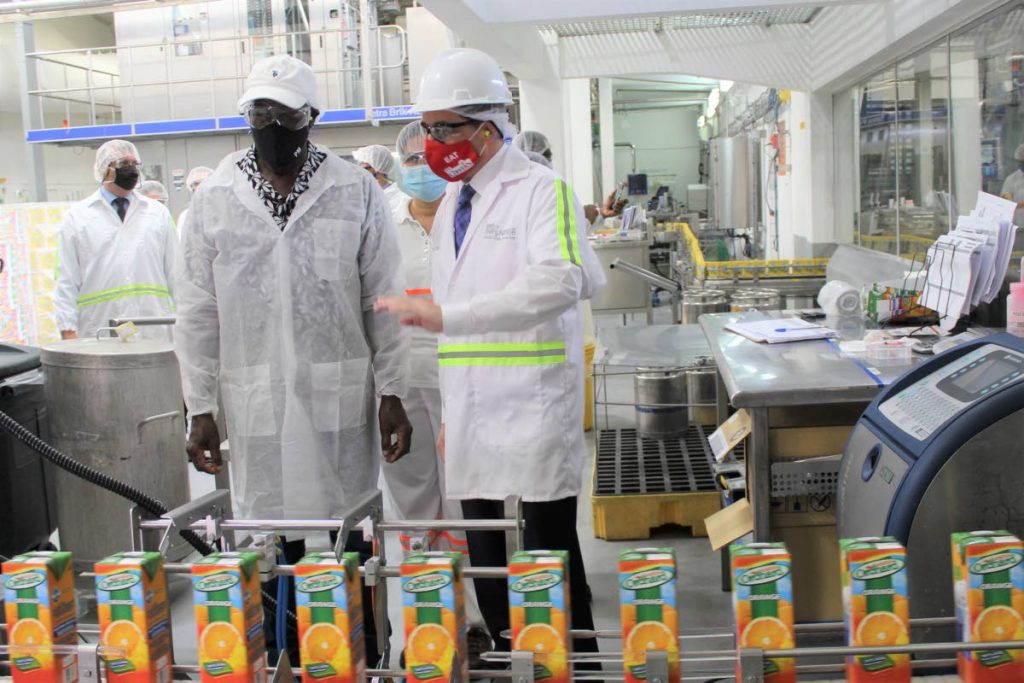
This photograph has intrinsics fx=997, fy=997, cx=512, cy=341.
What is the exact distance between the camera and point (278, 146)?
7.34ft

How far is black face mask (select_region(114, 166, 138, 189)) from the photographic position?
15.5 feet

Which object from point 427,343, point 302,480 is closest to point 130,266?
point 427,343

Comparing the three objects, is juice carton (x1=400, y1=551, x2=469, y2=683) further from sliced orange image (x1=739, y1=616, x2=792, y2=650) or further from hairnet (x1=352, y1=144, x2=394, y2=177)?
hairnet (x1=352, y1=144, x2=394, y2=177)

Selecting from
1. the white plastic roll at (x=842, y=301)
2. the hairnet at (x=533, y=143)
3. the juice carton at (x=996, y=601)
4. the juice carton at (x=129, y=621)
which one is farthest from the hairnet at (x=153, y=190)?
the juice carton at (x=996, y=601)

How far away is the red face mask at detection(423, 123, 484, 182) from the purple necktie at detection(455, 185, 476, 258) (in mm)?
74

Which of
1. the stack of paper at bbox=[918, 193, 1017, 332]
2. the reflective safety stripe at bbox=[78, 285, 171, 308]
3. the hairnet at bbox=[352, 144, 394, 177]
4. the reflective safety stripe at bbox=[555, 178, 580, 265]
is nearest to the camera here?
the reflective safety stripe at bbox=[555, 178, 580, 265]

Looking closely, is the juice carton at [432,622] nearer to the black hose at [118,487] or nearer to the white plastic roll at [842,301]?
the black hose at [118,487]

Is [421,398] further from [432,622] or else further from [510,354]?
[432,622]

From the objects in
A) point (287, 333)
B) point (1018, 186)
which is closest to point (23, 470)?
point (287, 333)

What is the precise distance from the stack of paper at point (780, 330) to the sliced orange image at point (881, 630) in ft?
6.10

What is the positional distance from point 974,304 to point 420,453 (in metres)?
1.60

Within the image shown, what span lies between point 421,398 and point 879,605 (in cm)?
181

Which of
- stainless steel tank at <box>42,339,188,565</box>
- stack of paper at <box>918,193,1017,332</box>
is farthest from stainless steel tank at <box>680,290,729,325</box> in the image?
stainless steel tank at <box>42,339,188,565</box>

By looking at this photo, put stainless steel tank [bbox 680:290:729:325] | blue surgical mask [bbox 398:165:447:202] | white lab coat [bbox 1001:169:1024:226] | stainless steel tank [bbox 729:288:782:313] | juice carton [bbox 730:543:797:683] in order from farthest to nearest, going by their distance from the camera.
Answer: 1. stainless steel tank [bbox 680:290:729:325]
2. stainless steel tank [bbox 729:288:782:313]
3. white lab coat [bbox 1001:169:1024:226]
4. blue surgical mask [bbox 398:165:447:202]
5. juice carton [bbox 730:543:797:683]
